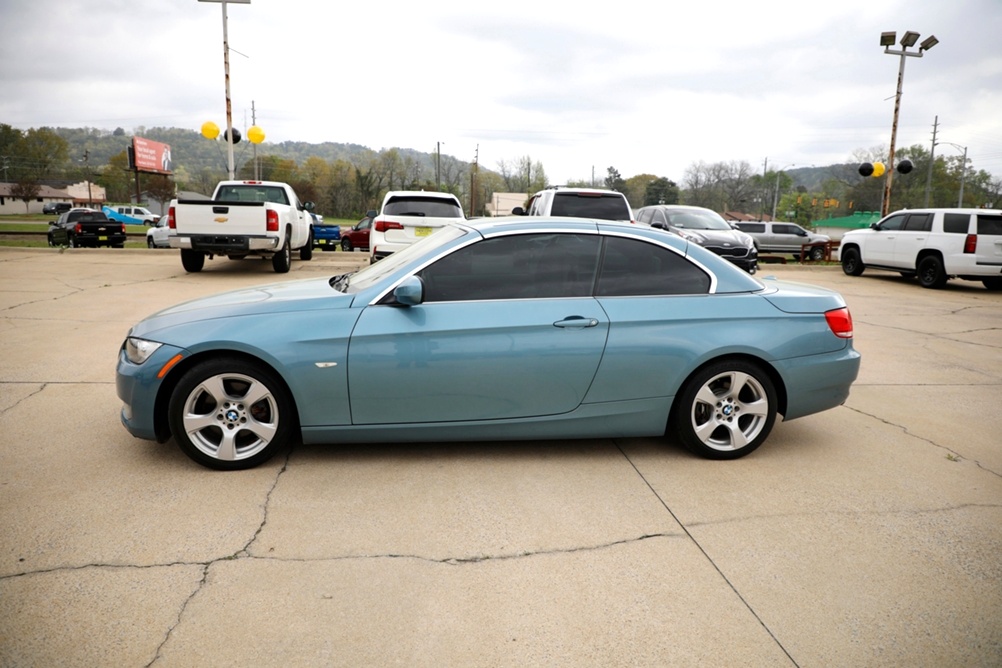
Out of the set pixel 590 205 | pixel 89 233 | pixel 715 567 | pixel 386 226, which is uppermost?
pixel 590 205

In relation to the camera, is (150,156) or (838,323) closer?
(838,323)

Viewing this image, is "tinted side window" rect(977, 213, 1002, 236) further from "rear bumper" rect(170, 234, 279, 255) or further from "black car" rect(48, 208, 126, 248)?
"black car" rect(48, 208, 126, 248)

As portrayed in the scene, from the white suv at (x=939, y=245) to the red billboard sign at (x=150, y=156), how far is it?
223ft

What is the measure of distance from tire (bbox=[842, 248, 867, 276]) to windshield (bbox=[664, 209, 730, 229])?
3755 millimetres

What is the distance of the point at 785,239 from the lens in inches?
1121

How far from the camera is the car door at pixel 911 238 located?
1484 centimetres

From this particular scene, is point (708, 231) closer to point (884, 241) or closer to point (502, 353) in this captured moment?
point (884, 241)

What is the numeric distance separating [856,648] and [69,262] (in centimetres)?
1683

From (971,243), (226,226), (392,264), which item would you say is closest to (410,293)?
(392,264)

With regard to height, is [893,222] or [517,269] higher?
[893,222]

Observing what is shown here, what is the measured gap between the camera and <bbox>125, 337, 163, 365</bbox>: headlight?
3875mm

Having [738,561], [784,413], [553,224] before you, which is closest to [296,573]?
[738,561]

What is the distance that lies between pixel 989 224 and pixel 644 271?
43.8 feet

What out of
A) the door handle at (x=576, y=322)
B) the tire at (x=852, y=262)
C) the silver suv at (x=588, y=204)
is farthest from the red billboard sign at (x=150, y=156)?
the door handle at (x=576, y=322)
